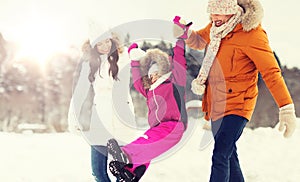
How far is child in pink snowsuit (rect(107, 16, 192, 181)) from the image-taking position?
65.4 inches

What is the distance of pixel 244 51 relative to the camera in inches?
64.2

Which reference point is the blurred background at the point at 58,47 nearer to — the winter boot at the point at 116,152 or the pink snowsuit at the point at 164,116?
the pink snowsuit at the point at 164,116

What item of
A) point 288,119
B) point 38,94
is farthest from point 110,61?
point 38,94

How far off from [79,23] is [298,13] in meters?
1.29

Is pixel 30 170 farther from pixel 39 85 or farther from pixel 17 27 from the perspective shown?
pixel 17 27

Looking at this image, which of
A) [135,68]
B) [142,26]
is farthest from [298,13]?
[135,68]

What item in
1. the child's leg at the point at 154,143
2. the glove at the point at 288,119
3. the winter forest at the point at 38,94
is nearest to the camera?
the glove at the point at 288,119

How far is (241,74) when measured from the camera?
1.67 metres

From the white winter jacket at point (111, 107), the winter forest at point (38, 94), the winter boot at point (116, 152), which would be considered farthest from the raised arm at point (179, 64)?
the winter forest at point (38, 94)

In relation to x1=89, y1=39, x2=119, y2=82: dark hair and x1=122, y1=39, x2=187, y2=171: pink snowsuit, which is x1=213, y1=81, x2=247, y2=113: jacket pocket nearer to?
x1=122, y1=39, x2=187, y2=171: pink snowsuit

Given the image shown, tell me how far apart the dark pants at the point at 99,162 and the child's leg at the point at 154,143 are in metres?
0.24

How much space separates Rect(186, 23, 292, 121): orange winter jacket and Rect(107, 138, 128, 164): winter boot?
40 cm

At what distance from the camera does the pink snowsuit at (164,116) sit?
1686 mm

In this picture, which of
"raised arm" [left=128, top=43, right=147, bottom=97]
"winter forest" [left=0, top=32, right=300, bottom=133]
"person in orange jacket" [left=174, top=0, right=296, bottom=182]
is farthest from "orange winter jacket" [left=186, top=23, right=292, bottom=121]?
"winter forest" [left=0, top=32, right=300, bottom=133]
